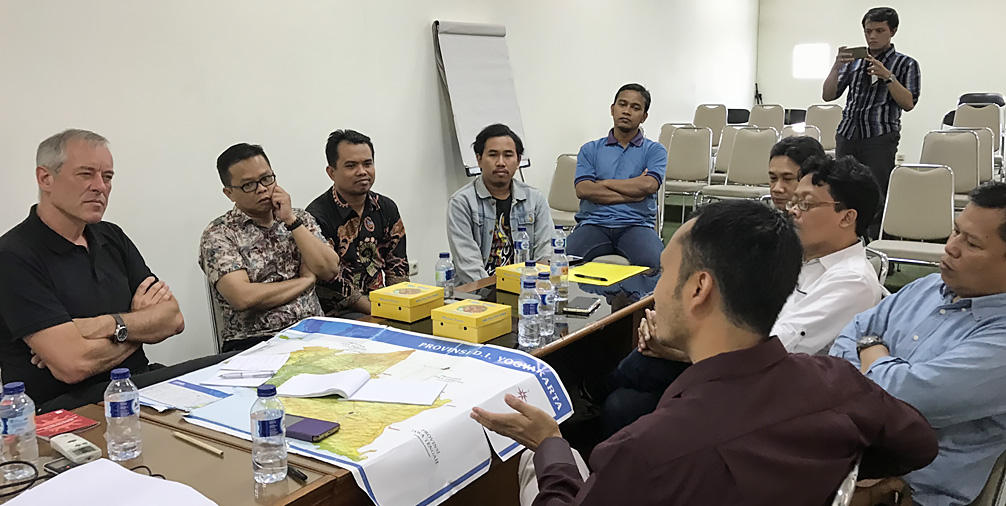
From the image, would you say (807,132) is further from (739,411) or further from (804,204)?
(739,411)

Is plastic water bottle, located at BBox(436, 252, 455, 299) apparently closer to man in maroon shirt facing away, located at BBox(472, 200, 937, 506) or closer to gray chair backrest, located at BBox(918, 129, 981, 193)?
man in maroon shirt facing away, located at BBox(472, 200, 937, 506)

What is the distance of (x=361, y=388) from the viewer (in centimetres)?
186

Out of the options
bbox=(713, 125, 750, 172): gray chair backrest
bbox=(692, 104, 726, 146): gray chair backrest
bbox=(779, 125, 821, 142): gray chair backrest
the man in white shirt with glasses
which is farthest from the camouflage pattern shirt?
bbox=(692, 104, 726, 146): gray chair backrest

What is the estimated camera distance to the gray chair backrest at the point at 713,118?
27.6ft

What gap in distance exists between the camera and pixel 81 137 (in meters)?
2.30

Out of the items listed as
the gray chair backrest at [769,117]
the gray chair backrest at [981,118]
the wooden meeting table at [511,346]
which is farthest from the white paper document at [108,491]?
the gray chair backrest at [981,118]

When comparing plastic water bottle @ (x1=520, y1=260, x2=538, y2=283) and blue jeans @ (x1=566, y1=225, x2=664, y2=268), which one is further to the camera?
blue jeans @ (x1=566, y1=225, x2=664, y2=268)

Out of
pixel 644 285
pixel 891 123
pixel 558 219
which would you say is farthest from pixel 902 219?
pixel 644 285

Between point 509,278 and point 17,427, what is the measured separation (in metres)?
1.72

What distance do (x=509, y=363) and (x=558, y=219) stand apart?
10.7 feet

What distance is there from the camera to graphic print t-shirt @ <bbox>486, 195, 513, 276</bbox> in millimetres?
3646

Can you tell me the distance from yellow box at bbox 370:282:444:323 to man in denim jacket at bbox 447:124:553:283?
896 millimetres

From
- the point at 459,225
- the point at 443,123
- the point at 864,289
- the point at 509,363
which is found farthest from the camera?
the point at 443,123

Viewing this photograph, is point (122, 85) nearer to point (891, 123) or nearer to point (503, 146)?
point (503, 146)
